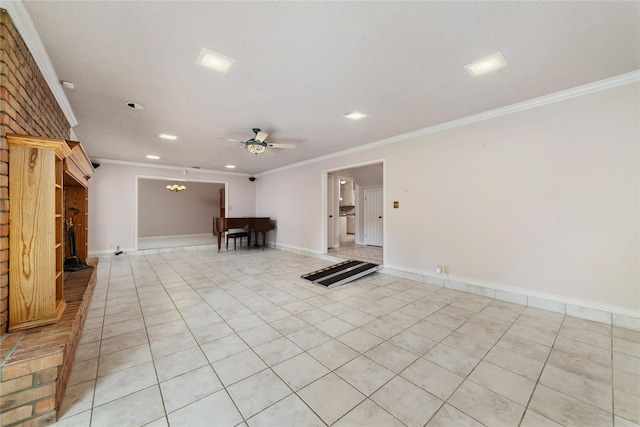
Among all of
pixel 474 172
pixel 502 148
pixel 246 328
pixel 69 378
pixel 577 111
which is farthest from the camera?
pixel 474 172

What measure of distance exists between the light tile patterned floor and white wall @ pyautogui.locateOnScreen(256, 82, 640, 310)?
0.53 meters

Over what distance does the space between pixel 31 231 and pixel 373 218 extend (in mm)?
6840

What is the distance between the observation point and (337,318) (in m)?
2.74

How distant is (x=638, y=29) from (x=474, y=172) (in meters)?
1.85

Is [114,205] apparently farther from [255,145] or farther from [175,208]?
[255,145]

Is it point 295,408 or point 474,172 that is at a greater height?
point 474,172

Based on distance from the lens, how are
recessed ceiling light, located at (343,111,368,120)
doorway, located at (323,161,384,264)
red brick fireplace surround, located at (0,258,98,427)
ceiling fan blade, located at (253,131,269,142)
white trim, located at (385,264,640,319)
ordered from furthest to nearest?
doorway, located at (323,161,384,264), ceiling fan blade, located at (253,131,269,142), recessed ceiling light, located at (343,111,368,120), white trim, located at (385,264,640,319), red brick fireplace surround, located at (0,258,98,427)

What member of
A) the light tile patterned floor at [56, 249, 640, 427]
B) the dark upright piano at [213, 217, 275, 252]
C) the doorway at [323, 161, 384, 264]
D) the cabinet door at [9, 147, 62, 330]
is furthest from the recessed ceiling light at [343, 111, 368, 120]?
the dark upright piano at [213, 217, 275, 252]

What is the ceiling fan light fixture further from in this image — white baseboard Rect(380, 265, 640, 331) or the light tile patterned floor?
white baseboard Rect(380, 265, 640, 331)

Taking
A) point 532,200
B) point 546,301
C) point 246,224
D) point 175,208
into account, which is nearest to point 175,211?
point 175,208

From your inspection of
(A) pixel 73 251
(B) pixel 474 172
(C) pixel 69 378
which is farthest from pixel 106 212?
(B) pixel 474 172

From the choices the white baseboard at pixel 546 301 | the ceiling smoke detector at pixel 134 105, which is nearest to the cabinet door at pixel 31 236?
the ceiling smoke detector at pixel 134 105

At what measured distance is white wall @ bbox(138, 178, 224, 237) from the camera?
32.0 feet

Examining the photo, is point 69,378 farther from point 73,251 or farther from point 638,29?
point 638,29
